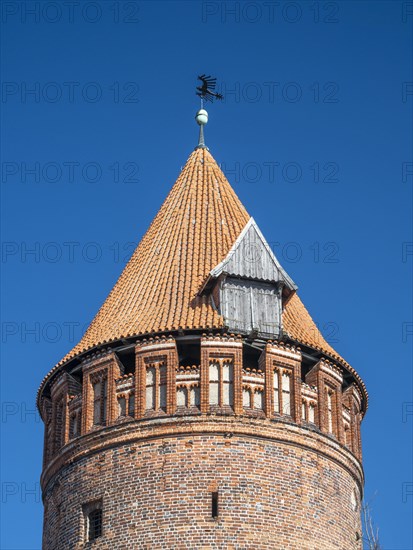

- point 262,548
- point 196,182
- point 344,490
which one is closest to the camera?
point 262,548

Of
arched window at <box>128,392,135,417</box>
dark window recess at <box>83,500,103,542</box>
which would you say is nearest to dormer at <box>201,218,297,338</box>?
arched window at <box>128,392,135,417</box>

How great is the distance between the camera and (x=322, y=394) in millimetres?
29594

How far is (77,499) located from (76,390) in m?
2.15

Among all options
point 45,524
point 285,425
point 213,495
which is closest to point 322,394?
point 285,425

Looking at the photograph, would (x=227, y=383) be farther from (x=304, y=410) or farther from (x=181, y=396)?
(x=304, y=410)

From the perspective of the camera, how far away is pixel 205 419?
28422 millimetres

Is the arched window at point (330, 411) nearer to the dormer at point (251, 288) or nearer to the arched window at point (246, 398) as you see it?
the dormer at point (251, 288)

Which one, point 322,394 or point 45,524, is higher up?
point 322,394

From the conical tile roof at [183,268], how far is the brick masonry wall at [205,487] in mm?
1854

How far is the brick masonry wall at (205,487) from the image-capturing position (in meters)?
27.6

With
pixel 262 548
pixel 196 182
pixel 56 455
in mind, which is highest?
pixel 196 182

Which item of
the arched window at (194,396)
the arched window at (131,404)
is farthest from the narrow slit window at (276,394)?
the arched window at (131,404)

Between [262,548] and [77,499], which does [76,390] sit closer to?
[77,499]

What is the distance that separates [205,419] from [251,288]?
2826 millimetres
